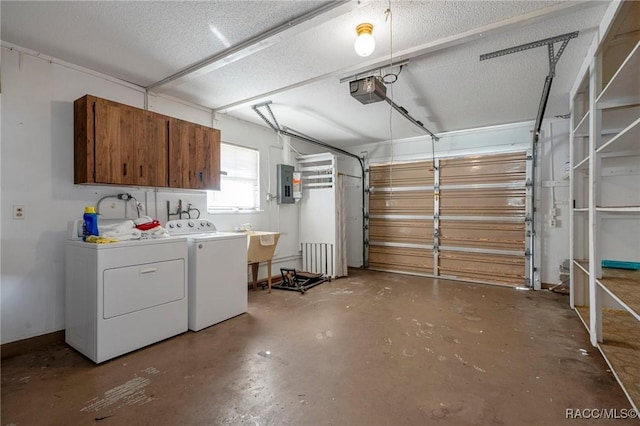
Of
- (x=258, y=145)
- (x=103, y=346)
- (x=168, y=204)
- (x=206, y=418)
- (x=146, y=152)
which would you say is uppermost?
(x=258, y=145)

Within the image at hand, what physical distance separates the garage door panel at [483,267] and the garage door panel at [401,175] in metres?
1.47

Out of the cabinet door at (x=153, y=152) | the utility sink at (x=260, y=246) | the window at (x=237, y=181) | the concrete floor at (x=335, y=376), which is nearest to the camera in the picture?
the concrete floor at (x=335, y=376)

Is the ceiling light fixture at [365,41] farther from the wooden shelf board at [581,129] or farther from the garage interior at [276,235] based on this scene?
the wooden shelf board at [581,129]

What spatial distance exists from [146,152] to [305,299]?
2689 millimetres

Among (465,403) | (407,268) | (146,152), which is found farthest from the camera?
(407,268)

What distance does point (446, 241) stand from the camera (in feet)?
17.8

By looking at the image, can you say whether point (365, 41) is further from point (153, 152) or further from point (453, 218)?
point (453, 218)

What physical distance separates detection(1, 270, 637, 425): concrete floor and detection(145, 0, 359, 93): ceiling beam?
2.64 m

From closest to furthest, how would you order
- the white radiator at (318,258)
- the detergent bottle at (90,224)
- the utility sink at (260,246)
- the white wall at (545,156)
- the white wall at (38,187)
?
1. the white wall at (38,187)
2. the detergent bottle at (90,224)
3. the utility sink at (260,246)
4. the white wall at (545,156)
5. the white radiator at (318,258)

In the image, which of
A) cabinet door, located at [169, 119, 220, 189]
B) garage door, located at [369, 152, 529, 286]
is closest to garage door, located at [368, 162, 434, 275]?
garage door, located at [369, 152, 529, 286]

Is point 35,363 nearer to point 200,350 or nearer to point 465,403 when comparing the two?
point 200,350

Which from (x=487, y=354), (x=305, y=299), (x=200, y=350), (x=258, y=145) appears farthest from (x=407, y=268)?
(x=200, y=350)

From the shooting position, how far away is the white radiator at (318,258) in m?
5.34

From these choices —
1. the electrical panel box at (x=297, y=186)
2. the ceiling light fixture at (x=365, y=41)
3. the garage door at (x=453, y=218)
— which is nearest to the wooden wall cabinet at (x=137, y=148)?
the electrical panel box at (x=297, y=186)
